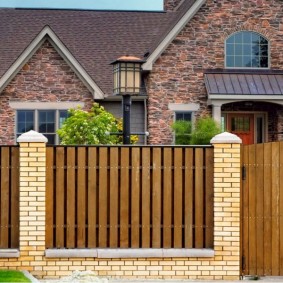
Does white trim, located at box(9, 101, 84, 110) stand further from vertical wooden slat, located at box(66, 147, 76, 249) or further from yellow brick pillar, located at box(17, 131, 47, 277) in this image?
yellow brick pillar, located at box(17, 131, 47, 277)

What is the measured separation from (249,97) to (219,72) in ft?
4.63

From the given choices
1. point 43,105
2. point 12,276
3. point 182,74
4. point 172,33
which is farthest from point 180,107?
point 12,276

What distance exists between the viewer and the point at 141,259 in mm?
13008

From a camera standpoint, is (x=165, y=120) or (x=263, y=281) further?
(x=165, y=120)

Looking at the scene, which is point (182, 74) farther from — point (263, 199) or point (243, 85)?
point (263, 199)

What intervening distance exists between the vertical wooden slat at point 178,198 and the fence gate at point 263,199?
91cm

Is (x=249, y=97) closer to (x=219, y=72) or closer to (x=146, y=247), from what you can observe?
(x=219, y=72)

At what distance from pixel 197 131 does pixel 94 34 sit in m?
7.78

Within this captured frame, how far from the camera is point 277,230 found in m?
13.1

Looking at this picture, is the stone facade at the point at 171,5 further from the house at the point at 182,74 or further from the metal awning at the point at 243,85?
the metal awning at the point at 243,85

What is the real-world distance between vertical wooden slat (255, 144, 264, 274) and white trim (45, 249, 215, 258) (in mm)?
707

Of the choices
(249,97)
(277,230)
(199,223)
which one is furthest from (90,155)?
(249,97)

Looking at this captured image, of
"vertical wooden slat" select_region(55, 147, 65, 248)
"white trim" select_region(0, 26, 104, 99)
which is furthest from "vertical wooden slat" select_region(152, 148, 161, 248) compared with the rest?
"white trim" select_region(0, 26, 104, 99)

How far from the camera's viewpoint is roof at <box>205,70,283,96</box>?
26.8 meters
